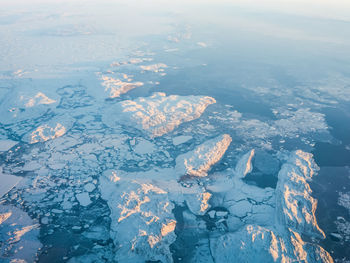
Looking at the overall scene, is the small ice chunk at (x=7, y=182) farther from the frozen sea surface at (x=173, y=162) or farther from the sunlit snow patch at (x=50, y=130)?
the sunlit snow patch at (x=50, y=130)

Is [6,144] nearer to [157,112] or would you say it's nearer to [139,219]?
[157,112]

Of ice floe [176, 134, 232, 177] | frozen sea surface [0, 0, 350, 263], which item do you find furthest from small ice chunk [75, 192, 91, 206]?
ice floe [176, 134, 232, 177]

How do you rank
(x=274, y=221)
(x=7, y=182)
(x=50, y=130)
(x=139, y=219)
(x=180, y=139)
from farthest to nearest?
1. (x=50, y=130)
2. (x=180, y=139)
3. (x=7, y=182)
4. (x=274, y=221)
5. (x=139, y=219)

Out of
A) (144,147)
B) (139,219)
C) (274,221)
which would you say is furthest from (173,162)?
(274,221)

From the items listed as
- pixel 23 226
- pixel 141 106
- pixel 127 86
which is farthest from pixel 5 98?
pixel 23 226

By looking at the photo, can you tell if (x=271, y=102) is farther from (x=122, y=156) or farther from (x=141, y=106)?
(x=122, y=156)

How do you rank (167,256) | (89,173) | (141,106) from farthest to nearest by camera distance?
1. (141,106)
2. (89,173)
3. (167,256)
